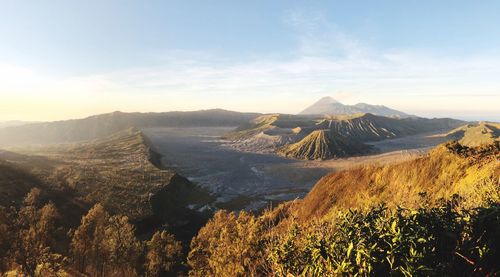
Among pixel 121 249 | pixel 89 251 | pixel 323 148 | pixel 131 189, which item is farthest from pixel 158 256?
pixel 323 148

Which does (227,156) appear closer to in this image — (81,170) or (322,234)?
(81,170)

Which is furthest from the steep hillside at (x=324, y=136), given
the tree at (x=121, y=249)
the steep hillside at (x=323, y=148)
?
the tree at (x=121, y=249)

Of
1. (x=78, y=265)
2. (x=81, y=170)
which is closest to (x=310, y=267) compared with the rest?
(x=78, y=265)

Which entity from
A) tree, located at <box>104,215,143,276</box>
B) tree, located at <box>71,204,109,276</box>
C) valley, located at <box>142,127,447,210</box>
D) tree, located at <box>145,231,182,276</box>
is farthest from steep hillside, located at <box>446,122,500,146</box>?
tree, located at <box>71,204,109,276</box>

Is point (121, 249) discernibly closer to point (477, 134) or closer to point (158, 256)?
point (158, 256)

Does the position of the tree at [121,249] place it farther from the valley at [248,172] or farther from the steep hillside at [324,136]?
the steep hillside at [324,136]

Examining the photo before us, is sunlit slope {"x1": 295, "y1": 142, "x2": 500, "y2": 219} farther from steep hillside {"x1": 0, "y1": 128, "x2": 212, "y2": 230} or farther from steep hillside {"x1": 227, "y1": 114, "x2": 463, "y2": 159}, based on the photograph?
steep hillside {"x1": 227, "y1": 114, "x2": 463, "y2": 159}
